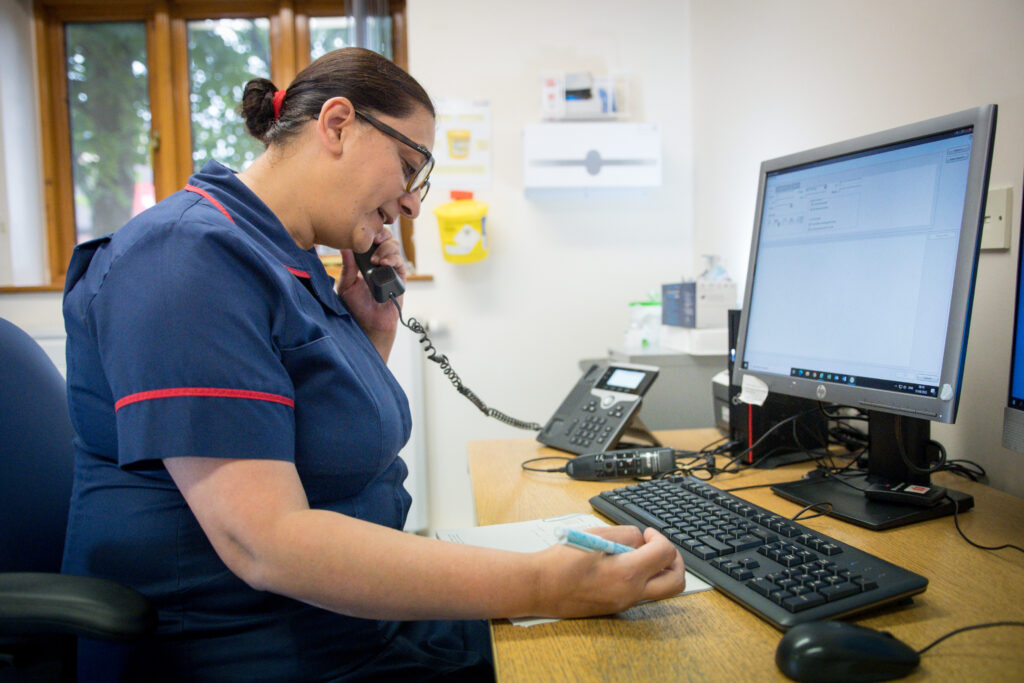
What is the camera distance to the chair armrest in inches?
25.6

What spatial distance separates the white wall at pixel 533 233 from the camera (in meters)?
2.39

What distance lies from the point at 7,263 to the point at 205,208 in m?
2.22

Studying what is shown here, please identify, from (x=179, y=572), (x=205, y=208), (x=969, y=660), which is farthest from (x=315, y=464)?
(x=969, y=660)

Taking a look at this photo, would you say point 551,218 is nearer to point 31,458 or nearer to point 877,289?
point 877,289

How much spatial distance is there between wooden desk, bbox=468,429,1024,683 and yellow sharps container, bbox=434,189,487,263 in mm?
A: 1668

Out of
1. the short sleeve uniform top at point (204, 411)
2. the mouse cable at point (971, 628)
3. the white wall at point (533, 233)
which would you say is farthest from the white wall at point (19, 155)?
the mouse cable at point (971, 628)

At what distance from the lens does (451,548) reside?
24.9 inches

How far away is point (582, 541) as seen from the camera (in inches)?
24.6

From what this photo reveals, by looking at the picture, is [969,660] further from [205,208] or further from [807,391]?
[205,208]

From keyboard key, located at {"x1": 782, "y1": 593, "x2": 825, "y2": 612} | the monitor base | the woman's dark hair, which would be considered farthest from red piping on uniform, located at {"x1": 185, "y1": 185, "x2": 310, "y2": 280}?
the monitor base

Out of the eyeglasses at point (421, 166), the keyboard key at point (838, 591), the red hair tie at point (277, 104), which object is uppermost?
the red hair tie at point (277, 104)

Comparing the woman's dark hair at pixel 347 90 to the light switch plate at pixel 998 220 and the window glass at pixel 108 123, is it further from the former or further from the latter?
the window glass at pixel 108 123

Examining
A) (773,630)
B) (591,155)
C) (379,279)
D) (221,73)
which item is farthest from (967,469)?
(221,73)

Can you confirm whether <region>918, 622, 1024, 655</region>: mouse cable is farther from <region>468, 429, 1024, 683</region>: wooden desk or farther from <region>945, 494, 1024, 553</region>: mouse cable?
<region>945, 494, 1024, 553</region>: mouse cable
